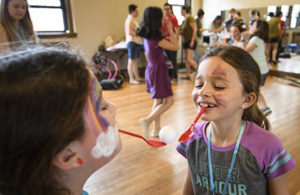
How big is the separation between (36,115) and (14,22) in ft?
5.28

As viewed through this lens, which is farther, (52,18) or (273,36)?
(273,36)

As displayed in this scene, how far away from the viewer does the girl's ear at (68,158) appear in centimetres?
49

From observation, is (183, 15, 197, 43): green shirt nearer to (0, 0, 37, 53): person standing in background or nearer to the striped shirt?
(0, 0, 37, 53): person standing in background

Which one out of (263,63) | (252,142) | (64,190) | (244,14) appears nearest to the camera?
(64,190)

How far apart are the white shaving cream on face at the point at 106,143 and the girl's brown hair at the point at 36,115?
0.18 feet

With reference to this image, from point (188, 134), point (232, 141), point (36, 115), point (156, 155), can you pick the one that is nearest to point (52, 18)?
point (156, 155)

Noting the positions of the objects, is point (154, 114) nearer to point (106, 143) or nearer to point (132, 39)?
point (106, 143)

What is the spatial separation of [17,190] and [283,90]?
4.20 meters

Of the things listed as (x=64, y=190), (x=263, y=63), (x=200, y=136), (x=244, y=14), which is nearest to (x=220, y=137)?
(x=200, y=136)

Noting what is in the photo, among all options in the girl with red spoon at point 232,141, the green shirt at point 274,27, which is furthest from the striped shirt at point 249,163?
the green shirt at point 274,27

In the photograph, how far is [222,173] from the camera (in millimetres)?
815

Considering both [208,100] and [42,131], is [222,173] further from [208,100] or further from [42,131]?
[42,131]

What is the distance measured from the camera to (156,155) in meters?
1.98

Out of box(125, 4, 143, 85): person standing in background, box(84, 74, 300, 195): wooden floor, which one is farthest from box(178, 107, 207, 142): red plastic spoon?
box(125, 4, 143, 85): person standing in background
